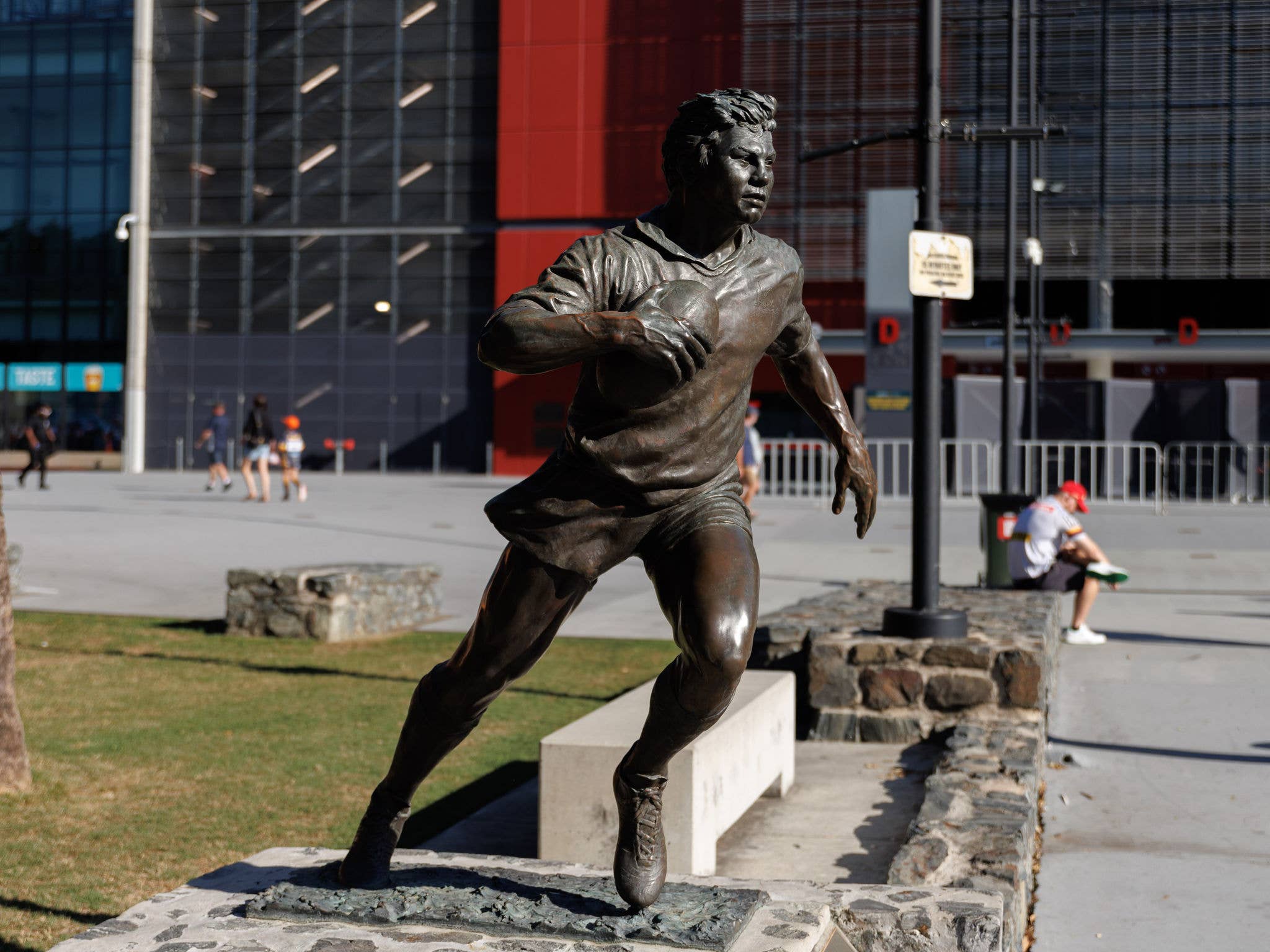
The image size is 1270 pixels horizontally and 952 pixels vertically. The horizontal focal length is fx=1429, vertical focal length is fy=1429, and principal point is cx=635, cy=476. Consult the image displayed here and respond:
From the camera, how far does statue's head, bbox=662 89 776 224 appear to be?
10.7 feet

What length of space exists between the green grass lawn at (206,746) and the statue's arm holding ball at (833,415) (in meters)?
2.74

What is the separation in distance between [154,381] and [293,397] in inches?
174

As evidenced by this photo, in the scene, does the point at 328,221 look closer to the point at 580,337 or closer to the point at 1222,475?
the point at 1222,475

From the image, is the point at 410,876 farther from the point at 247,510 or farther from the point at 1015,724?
the point at 247,510

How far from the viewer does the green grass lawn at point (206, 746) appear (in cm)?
513

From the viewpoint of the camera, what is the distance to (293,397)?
4084cm

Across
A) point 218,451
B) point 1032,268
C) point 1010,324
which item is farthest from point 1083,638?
point 218,451

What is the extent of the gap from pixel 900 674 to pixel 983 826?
2.57m

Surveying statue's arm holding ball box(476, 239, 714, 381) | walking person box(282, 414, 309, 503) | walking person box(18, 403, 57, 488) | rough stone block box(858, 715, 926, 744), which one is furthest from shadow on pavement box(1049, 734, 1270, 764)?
walking person box(18, 403, 57, 488)

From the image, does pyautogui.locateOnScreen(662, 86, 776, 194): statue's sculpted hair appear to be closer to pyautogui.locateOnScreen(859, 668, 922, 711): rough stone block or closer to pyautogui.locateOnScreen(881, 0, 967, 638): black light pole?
pyautogui.locateOnScreen(881, 0, 967, 638): black light pole

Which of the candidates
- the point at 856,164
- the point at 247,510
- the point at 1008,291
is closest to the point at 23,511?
the point at 247,510

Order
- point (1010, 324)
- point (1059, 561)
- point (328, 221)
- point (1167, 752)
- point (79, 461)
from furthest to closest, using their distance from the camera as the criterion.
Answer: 1. point (79, 461)
2. point (328, 221)
3. point (1010, 324)
4. point (1059, 561)
5. point (1167, 752)

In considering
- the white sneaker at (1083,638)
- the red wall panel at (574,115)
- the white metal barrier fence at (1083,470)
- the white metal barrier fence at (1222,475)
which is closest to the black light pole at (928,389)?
the white sneaker at (1083,638)

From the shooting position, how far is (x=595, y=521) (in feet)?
11.0
